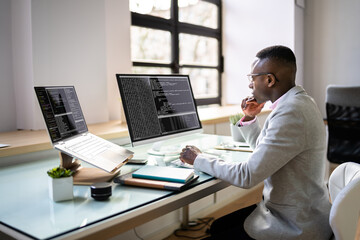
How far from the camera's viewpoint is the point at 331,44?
13.0ft

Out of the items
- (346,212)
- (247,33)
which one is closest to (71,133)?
(346,212)

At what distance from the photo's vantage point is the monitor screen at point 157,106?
1.56m

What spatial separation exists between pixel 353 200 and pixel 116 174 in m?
0.87

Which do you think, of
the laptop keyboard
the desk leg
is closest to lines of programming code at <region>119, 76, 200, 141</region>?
the laptop keyboard

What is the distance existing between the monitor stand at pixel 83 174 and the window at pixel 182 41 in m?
1.75

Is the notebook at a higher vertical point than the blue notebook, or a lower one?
lower

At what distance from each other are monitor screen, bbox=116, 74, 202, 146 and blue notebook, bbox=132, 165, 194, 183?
0.25 m

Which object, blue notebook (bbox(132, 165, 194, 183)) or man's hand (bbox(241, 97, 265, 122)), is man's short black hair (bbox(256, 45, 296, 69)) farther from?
blue notebook (bbox(132, 165, 194, 183))

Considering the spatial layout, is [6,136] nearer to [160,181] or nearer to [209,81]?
[160,181]

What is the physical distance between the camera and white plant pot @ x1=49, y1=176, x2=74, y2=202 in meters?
1.08

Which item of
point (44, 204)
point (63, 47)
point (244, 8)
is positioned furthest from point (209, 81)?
point (44, 204)

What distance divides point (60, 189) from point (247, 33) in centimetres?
352

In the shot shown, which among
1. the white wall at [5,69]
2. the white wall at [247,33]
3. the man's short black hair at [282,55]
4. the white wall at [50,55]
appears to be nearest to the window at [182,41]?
the white wall at [247,33]

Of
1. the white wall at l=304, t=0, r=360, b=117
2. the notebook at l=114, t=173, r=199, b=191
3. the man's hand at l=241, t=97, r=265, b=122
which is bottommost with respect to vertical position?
the notebook at l=114, t=173, r=199, b=191
